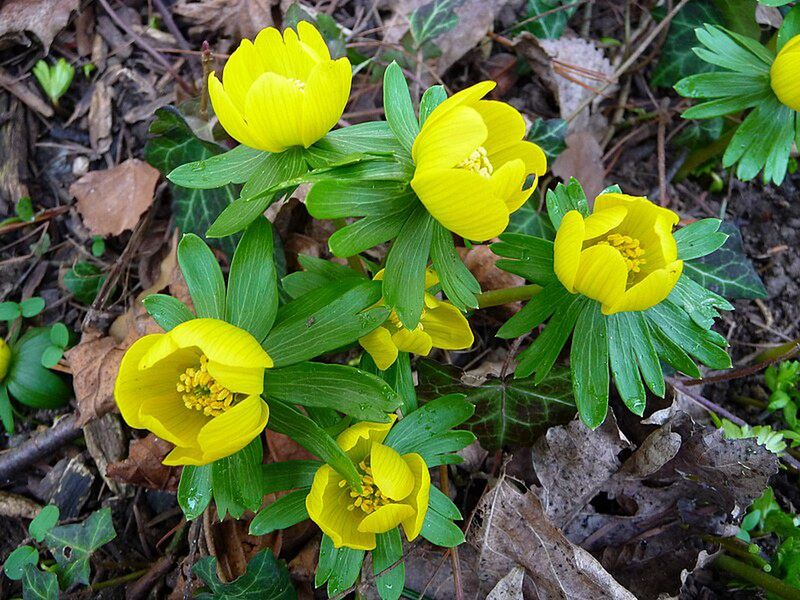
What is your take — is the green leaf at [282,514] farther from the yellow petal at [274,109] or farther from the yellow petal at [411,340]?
A: the yellow petal at [274,109]

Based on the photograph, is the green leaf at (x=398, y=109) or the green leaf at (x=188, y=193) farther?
the green leaf at (x=188, y=193)

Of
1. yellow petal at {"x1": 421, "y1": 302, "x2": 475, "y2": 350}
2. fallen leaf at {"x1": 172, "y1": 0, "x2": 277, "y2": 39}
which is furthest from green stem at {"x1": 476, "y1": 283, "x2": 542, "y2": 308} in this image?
fallen leaf at {"x1": 172, "y1": 0, "x2": 277, "y2": 39}

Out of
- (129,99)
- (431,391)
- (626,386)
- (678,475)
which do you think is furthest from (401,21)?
(678,475)

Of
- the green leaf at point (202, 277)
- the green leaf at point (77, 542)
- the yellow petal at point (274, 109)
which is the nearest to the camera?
the yellow petal at point (274, 109)

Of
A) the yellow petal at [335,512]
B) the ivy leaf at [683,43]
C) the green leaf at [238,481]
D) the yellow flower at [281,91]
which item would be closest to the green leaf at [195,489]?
the green leaf at [238,481]

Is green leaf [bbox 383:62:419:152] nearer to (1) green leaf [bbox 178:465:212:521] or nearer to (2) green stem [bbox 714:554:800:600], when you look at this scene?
(1) green leaf [bbox 178:465:212:521]

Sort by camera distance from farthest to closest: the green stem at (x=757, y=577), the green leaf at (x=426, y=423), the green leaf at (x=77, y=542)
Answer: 1. the green leaf at (x=77, y=542)
2. the green stem at (x=757, y=577)
3. the green leaf at (x=426, y=423)
